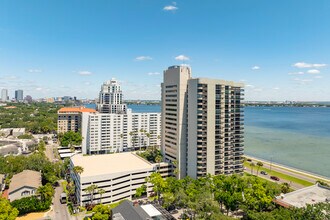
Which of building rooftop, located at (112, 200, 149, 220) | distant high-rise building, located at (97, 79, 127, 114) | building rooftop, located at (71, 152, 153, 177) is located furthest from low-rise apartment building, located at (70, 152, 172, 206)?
distant high-rise building, located at (97, 79, 127, 114)

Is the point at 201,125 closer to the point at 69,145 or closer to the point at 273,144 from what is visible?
the point at 69,145

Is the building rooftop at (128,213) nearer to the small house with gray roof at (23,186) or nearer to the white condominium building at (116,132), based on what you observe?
the small house with gray roof at (23,186)

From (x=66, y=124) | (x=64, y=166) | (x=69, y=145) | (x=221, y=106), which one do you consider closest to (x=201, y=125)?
(x=221, y=106)

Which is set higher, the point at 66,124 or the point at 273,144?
the point at 66,124

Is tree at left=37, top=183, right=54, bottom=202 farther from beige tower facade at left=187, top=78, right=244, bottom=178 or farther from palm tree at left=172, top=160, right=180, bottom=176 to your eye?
beige tower facade at left=187, top=78, right=244, bottom=178

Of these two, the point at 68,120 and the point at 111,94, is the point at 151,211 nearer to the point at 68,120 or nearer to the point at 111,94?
the point at 68,120
